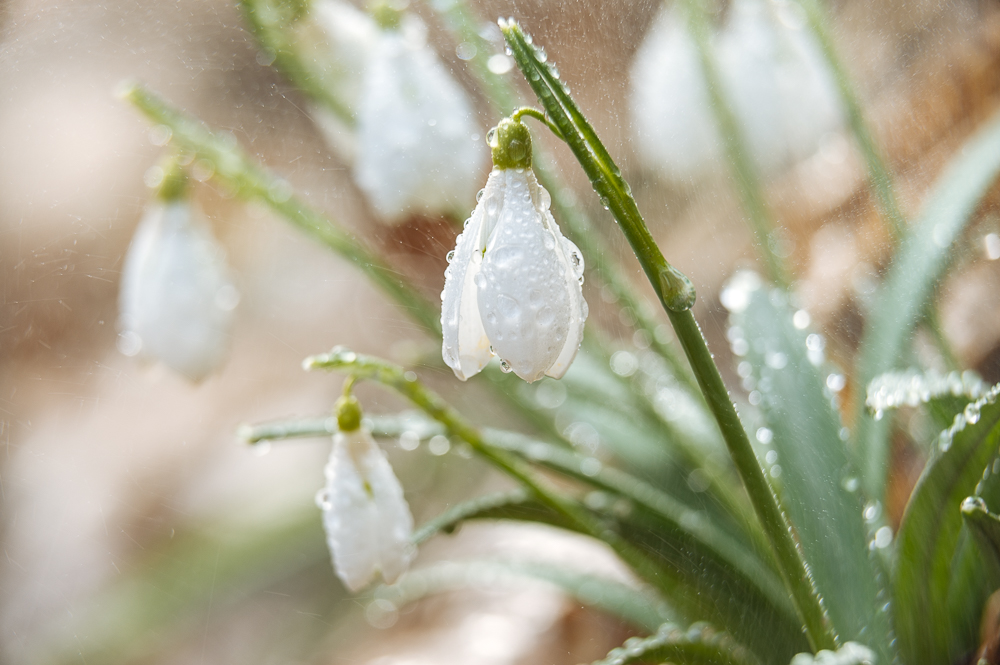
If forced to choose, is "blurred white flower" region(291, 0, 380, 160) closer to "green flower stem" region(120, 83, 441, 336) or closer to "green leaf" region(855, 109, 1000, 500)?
"green flower stem" region(120, 83, 441, 336)

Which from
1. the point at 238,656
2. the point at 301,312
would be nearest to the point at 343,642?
the point at 238,656

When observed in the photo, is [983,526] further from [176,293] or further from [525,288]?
[176,293]

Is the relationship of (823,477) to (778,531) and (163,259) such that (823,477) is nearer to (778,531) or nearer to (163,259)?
(778,531)

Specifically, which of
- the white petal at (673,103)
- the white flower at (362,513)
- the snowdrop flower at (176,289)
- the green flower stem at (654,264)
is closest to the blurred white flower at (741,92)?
the white petal at (673,103)

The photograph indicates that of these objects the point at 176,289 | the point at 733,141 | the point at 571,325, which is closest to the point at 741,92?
the point at 733,141

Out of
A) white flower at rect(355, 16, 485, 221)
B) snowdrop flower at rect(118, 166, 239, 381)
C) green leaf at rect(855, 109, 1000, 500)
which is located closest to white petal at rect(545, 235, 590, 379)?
white flower at rect(355, 16, 485, 221)

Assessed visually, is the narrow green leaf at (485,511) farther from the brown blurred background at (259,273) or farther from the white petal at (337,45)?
the white petal at (337,45)
